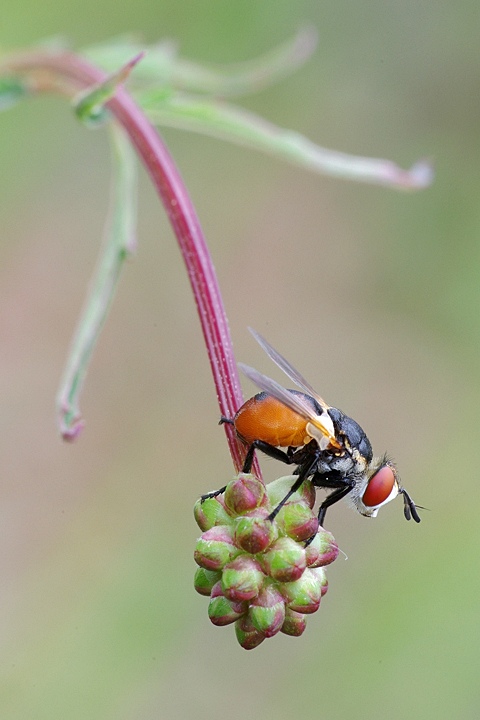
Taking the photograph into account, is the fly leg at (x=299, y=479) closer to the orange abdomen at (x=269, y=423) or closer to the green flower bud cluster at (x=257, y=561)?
the green flower bud cluster at (x=257, y=561)

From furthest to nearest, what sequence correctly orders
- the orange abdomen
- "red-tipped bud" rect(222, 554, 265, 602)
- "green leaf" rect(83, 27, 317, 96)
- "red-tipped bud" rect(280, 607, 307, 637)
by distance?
"green leaf" rect(83, 27, 317, 96)
the orange abdomen
"red-tipped bud" rect(280, 607, 307, 637)
"red-tipped bud" rect(222, 554, 265, 602)

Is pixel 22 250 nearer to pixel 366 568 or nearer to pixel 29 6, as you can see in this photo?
pixel 29 6

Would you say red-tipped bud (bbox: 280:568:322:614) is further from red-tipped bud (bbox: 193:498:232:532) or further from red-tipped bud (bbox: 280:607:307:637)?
red-tipped bud (bbox: 193:498:232:532)

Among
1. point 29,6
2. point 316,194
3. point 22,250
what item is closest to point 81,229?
point 22,250

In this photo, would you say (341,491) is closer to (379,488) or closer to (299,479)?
(379,488)

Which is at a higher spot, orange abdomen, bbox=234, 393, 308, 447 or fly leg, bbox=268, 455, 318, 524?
orange abdomen, bbox=234, 393, 308, 447

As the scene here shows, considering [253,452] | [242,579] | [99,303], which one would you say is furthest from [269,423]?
[99,303]

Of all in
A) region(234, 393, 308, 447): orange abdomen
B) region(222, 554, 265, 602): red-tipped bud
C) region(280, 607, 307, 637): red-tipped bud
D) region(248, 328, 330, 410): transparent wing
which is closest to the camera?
region(222, 554, 265, 602): red-tipped bud

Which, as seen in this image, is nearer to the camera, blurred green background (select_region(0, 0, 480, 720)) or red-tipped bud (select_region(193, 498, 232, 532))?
red-tipped bud (select_region(193, 498, 232, 532))

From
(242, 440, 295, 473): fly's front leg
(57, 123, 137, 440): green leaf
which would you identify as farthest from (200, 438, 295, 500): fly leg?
(57, 123, 137, 440): green leaf
